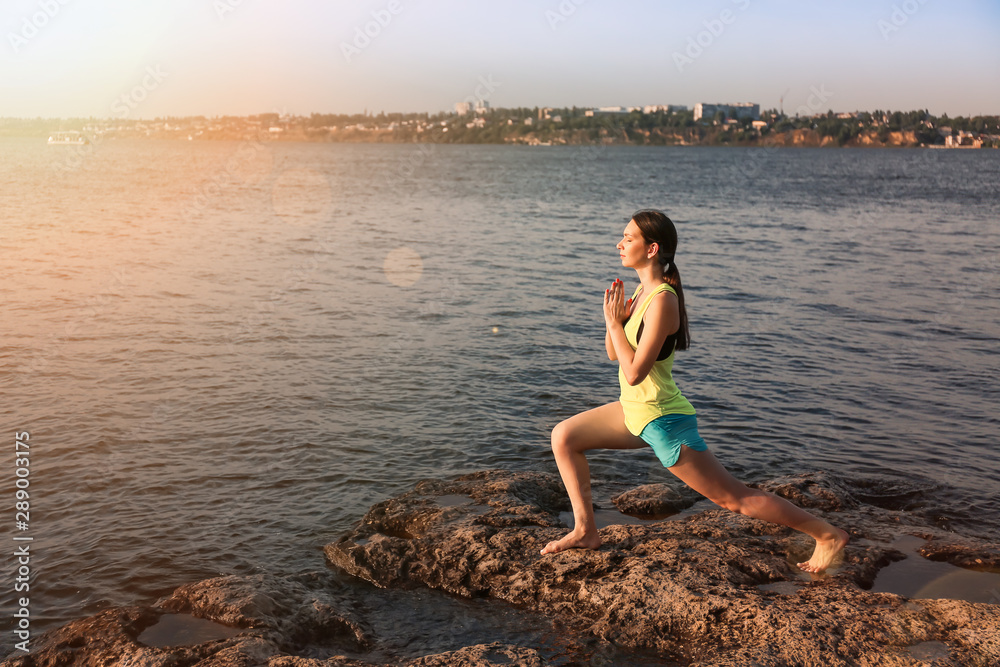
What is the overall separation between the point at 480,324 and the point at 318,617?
9.76m

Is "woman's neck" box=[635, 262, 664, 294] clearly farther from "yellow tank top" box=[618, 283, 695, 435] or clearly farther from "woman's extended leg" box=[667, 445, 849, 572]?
"woman's extended leg" box=[667, 445, 849, 572]

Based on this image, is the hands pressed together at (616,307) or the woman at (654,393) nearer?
the woman at (654,393)

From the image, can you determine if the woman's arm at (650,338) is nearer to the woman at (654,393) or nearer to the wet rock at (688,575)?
the woman at (654,393)

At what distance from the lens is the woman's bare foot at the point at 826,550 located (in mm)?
5062

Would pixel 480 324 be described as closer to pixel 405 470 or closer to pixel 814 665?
pixel 405 470

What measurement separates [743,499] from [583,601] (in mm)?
A: 1211

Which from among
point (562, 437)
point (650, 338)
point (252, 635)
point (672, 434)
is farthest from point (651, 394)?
point (252, 635)

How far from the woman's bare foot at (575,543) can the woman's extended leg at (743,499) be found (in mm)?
866

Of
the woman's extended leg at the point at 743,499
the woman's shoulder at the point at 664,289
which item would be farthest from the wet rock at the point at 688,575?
the woman's shoulder at the point at 664,289

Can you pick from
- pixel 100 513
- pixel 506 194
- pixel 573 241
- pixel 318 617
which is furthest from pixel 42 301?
pixel 506 194

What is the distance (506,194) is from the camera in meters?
50.4

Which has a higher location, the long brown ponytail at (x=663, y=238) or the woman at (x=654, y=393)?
the long brown ponytail at (x=663, y=238)

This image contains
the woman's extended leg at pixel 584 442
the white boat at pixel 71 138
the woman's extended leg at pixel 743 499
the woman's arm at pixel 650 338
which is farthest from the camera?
the white boat at pixel 71 138

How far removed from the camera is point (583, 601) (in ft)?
15.6
